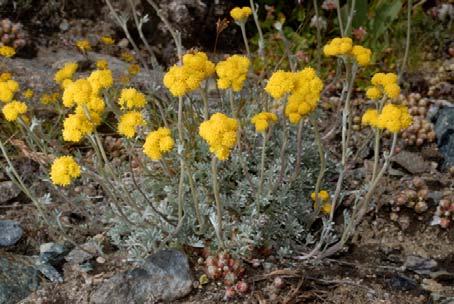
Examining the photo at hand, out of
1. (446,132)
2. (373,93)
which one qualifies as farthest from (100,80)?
(446,132)

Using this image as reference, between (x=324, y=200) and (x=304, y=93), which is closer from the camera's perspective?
(x=304, y=93)

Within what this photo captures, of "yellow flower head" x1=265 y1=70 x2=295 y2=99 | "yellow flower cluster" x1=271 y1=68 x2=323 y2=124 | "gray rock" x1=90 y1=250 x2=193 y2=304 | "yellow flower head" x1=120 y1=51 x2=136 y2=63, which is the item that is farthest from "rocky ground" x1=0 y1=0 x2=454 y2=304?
"yellow flower head" x1=120 y1=51 x2=136 y2=63

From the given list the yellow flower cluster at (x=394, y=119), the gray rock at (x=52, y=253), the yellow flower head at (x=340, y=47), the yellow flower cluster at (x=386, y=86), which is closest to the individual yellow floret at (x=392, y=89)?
the yellow flower cluster at (x=386, y=86)

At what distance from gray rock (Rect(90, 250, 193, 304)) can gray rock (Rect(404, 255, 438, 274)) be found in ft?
4.19

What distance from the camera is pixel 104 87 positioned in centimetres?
279

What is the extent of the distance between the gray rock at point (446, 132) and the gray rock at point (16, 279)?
288 centimetres

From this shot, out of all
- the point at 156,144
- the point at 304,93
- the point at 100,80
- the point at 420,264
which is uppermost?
the point at 100,80

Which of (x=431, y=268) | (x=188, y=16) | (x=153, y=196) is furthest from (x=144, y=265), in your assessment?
(x=188, y=16)

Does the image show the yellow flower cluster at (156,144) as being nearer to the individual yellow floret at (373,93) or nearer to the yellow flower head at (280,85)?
the yellow flower head at (280,85)

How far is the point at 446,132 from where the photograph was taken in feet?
14.3

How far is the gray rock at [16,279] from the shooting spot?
10.3 feet

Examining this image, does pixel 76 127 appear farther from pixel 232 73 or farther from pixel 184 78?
pixel 232 73

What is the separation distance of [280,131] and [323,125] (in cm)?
79

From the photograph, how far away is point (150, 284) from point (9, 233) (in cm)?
105
